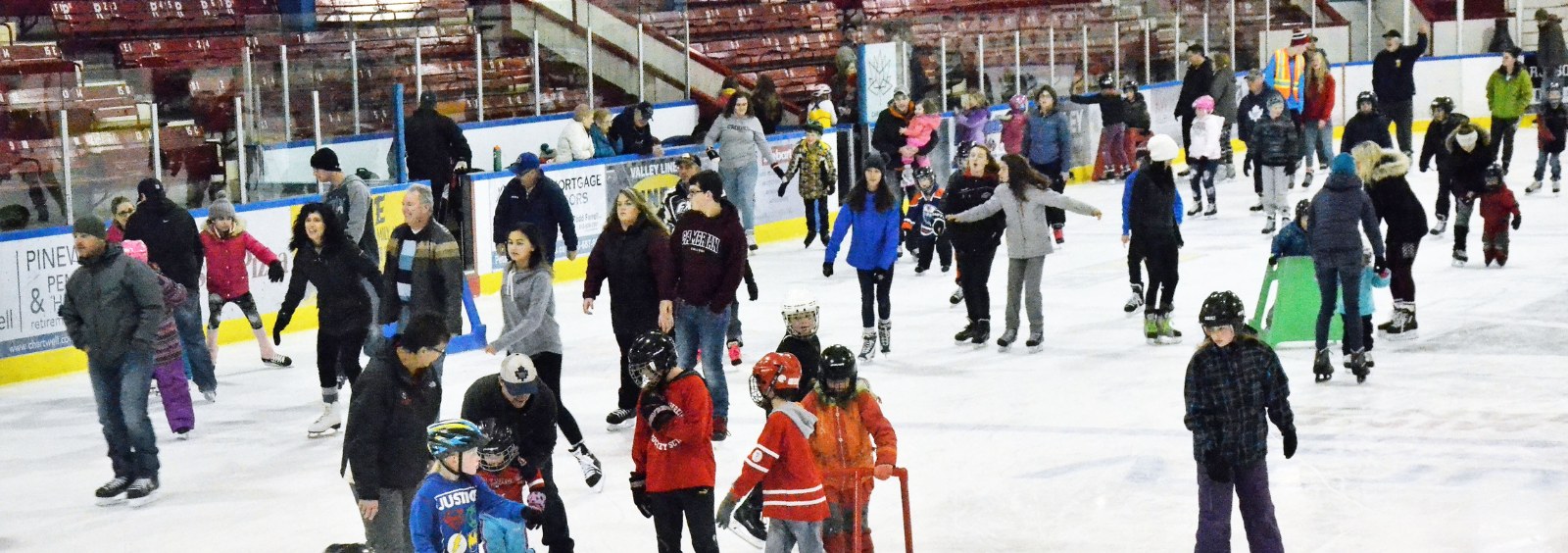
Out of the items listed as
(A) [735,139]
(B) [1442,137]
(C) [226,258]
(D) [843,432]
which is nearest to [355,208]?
(C) [226,258]

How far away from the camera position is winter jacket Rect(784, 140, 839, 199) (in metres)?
16.9

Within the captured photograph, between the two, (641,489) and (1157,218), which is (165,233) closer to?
(641,489)

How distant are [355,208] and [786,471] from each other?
6.02 metres

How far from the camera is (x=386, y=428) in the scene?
20.7 feet

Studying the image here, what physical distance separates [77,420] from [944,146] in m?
11.5

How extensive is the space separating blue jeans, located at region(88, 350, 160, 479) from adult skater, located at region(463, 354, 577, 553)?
8.33 feet

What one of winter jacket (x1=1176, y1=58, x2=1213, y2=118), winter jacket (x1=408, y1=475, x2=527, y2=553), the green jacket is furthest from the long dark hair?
winter jacket (x1=1176, y1=58, x2=1213, y2=118)

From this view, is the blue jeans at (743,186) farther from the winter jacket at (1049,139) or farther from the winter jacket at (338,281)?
the winter jacket at (338,281)

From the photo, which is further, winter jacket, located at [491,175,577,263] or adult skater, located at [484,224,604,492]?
winter jacket, located at [491,175,577,263]

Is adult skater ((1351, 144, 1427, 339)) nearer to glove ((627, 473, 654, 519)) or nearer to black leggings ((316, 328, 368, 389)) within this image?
black leggings ((316, 328, 368, 389))

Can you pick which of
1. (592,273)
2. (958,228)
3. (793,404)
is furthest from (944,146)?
(793,404)

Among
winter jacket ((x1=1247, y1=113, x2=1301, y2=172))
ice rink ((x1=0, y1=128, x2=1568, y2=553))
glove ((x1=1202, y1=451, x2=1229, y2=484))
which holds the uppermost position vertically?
winter jacket ((x1=1247, y1=113, x2=1301, y2=172))

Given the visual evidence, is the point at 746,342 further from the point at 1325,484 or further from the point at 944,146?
the point at 944,146

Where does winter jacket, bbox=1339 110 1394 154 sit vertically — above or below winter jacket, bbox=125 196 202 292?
above
